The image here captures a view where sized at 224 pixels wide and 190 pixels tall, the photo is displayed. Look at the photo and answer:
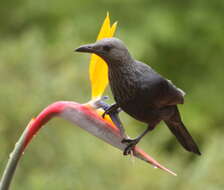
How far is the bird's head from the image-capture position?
0.69m

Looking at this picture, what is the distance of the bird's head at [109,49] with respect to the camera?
69 cm

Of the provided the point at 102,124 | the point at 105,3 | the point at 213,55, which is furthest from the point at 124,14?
the point at 102,124

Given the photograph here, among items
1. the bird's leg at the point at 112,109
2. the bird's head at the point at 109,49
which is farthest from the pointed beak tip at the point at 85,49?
the bird's leg at the point at 112,109

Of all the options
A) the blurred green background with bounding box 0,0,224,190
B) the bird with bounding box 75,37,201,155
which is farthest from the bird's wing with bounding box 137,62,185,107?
the blurred green background with bounding box 0,0,224,190

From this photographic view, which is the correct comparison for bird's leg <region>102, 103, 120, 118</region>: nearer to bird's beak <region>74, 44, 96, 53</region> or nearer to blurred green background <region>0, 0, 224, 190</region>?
bird's beak <region>74, 44, 96, 53</region>

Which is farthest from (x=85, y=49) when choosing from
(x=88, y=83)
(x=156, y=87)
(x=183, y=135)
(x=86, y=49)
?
(x=88, y=83)

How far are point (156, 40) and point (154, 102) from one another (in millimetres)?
2860

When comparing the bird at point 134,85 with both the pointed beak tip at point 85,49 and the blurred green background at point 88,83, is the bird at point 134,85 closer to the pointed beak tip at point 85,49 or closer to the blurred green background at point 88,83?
the pointed beak tip at point 85,49

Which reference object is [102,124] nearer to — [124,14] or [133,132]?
[133,132]

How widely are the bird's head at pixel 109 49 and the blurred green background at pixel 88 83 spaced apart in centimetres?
153

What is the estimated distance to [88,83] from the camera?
9.42 feet

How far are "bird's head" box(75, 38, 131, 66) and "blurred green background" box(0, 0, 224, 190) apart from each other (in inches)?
60.3

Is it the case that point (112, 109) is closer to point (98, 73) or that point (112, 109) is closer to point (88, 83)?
point (98, 73)

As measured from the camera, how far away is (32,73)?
268cm
